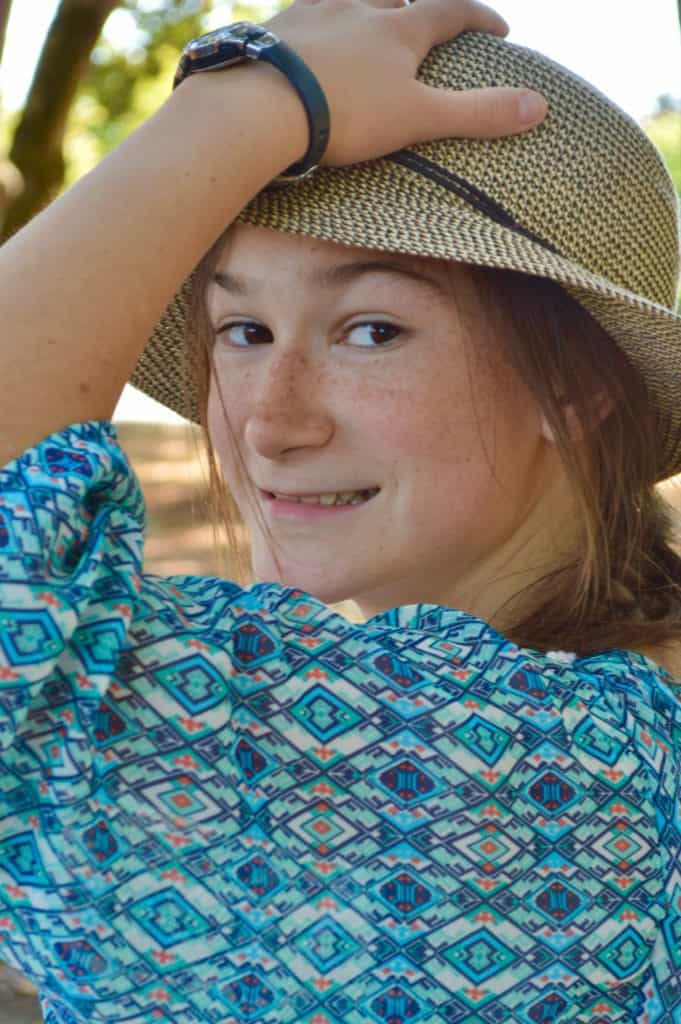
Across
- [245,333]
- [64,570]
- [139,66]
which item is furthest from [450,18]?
[139,66]

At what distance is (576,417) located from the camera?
186 cm

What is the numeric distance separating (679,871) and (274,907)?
48 cm

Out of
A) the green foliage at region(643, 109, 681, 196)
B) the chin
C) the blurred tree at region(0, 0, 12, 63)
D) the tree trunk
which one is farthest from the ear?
the green foliage at region(643, 109, 681, 196)

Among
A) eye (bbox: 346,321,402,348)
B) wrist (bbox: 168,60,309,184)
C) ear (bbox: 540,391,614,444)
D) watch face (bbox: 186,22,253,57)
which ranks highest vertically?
watch face (bbox: 186,22,253,57)

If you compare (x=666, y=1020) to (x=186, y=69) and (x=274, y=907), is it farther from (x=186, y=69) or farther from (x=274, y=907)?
(x=186, y=69)

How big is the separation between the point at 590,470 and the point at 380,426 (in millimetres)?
369

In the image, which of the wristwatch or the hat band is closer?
the wristwatch

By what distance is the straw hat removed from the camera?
162 cm

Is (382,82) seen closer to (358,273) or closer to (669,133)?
(358,273)

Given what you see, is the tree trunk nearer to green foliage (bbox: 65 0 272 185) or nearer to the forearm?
green foliage (bbox: 65 0 272 185)

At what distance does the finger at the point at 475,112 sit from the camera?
5.36 ft

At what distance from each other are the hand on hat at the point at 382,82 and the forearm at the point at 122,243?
9cm

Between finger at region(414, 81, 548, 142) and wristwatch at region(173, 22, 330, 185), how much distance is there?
18 cm

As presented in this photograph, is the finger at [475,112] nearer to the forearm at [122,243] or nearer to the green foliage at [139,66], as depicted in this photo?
the forearm at [122,243]
